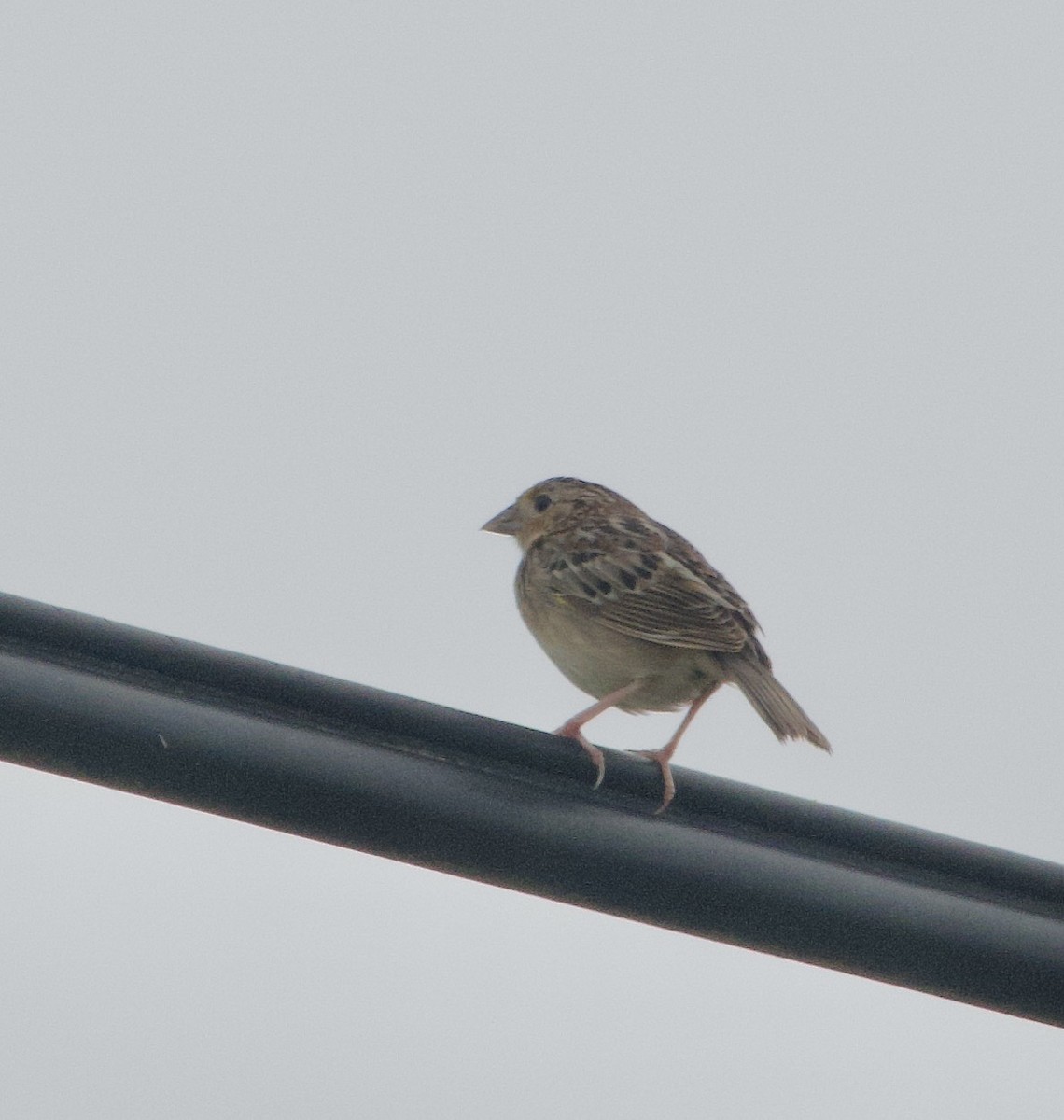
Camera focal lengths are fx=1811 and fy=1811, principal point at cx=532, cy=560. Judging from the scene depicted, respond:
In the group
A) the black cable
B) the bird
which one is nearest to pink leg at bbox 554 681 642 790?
the bird

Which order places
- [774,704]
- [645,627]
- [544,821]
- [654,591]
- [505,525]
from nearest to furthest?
[544,821]
[774,704]
[645,627]
[654,591]
[505,525]

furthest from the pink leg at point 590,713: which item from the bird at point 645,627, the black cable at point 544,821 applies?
the black cable at point 544,821

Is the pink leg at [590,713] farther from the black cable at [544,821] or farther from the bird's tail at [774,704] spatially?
the black cable at [544,821]

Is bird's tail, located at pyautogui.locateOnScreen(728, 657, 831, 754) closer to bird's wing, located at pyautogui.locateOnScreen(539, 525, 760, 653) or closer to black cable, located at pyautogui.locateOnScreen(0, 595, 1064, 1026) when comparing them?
bird's wing, located at pyautogui.locateOnScreen(539, 525, 760, 653)

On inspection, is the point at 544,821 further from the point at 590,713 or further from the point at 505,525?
the point at 505,525

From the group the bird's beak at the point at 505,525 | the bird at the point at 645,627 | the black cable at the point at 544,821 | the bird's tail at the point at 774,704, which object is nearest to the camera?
the black cable at the point at 544,821

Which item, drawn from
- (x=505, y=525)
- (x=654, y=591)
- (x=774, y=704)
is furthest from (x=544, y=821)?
(x=505, y=525)
